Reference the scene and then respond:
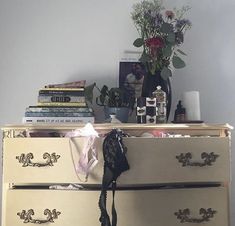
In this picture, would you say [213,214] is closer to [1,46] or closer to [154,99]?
[154,99]

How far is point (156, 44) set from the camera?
1581 mm

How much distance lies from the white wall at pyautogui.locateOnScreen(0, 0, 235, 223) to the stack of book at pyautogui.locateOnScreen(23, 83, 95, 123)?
274 mm

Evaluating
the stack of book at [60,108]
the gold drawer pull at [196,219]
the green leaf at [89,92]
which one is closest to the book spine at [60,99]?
the stack of book at [60,108]

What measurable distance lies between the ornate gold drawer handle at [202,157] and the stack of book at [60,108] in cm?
44

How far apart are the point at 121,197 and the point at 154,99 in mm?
436

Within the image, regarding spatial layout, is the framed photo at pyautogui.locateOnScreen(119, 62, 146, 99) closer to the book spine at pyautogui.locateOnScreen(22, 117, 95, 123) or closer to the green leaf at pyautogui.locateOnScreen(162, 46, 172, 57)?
the green leaf at pyautogui.locateOnScreen(162, 46, 172, 57)

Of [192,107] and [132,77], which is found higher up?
[132,77]

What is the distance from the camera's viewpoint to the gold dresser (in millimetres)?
1302

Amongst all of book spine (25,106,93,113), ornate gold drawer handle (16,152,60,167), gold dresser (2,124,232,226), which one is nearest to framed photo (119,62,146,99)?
book spine (25,106,93,113)

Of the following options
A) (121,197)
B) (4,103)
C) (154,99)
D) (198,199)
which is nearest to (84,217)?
(121,197)

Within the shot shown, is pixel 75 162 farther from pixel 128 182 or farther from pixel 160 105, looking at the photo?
pixel 160 105

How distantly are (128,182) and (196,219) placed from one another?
29 cm

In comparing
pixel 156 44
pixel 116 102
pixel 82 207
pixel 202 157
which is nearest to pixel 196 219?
pixel 202 157

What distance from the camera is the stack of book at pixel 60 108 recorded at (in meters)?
1.56
